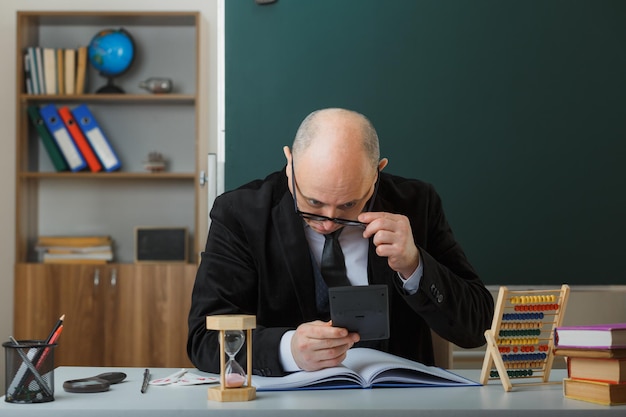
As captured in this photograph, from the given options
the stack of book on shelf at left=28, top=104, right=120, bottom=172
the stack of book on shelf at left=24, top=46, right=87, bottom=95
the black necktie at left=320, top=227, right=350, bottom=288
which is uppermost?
the stack of book on shelf at left=24, top=46, right=87, bottom=95

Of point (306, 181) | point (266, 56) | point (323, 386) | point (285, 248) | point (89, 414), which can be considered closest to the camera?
point (89, 414)

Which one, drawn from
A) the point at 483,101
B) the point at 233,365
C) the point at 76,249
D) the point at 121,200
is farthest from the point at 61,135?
the point at 233,365

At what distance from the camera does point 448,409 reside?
1.29m

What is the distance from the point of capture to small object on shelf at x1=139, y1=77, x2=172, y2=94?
4504 mm

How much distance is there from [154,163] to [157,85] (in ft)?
1.38

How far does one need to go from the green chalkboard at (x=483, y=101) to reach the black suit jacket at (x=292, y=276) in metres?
1.05

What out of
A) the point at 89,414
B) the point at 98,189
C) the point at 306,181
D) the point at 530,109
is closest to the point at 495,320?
the point at 306,181

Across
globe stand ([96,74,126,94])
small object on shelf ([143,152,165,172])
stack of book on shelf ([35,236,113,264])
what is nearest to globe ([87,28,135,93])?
globe stand ([96,74,126,94])

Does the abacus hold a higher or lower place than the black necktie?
lower

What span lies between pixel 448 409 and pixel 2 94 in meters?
3.79

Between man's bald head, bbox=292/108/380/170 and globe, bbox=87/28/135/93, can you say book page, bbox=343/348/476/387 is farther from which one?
globe, bbox=87/28/135/93

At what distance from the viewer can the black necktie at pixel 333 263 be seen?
6.30 feet

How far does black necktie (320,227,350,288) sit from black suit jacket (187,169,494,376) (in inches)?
2.0

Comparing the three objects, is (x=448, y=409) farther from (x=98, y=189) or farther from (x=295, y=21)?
(x=98, y=189)
